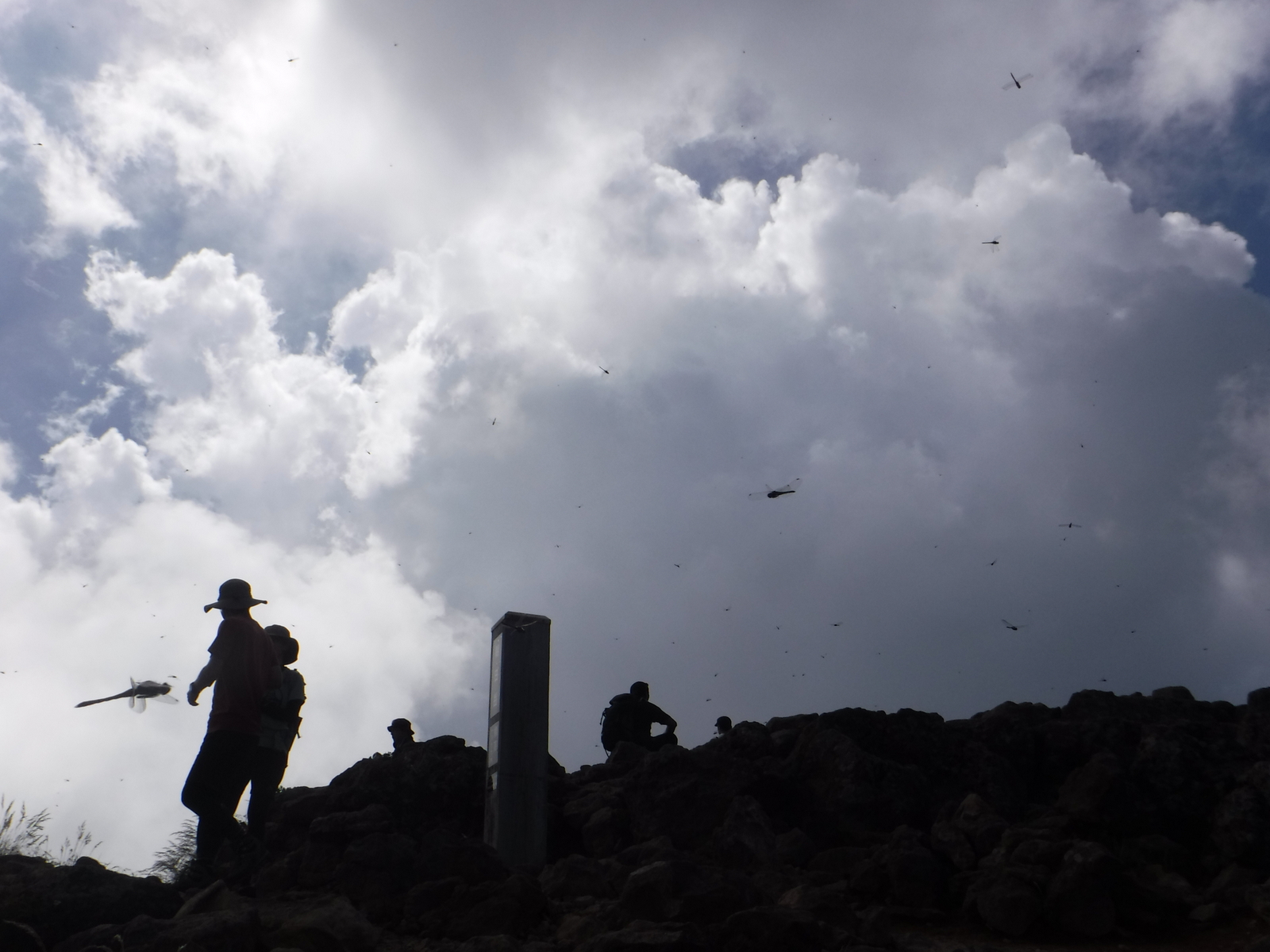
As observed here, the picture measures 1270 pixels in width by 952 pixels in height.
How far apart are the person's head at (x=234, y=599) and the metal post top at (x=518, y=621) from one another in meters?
2.05

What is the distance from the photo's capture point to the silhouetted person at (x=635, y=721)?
41.3ft

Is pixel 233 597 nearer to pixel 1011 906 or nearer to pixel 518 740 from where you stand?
pixel 518 740

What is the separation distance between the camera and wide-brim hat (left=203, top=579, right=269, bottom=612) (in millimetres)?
7781

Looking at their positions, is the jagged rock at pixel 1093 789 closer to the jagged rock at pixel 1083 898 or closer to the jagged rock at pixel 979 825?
the jagged rock at pixel 979 825

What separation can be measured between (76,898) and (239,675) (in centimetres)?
174

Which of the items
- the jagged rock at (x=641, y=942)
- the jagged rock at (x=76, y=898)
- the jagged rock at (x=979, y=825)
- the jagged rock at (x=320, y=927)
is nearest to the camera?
the jagged rock at (x=641, y=942)

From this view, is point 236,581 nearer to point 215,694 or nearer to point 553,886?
point 215,694

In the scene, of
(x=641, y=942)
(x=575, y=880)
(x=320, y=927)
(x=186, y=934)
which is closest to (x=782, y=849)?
(x=575, y=880)

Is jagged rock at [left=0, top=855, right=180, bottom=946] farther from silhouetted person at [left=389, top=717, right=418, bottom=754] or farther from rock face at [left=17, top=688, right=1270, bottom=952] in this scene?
silhouetted person at [left=389, top=717, right=418, bottom=754]

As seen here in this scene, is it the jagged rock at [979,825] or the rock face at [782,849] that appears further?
the jagged rock at [979,825]

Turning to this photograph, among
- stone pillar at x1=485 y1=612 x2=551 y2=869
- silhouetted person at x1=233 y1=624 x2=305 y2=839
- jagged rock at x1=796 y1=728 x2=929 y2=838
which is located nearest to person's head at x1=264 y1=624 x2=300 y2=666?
silhouetted person at x1=233 y1=624 x2=305 y2=839

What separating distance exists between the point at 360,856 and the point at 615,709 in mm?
6003

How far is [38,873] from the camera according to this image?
21.9 ft

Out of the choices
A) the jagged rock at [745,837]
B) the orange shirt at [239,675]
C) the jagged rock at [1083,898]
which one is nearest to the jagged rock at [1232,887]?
the jagged rock at [1083,898]
